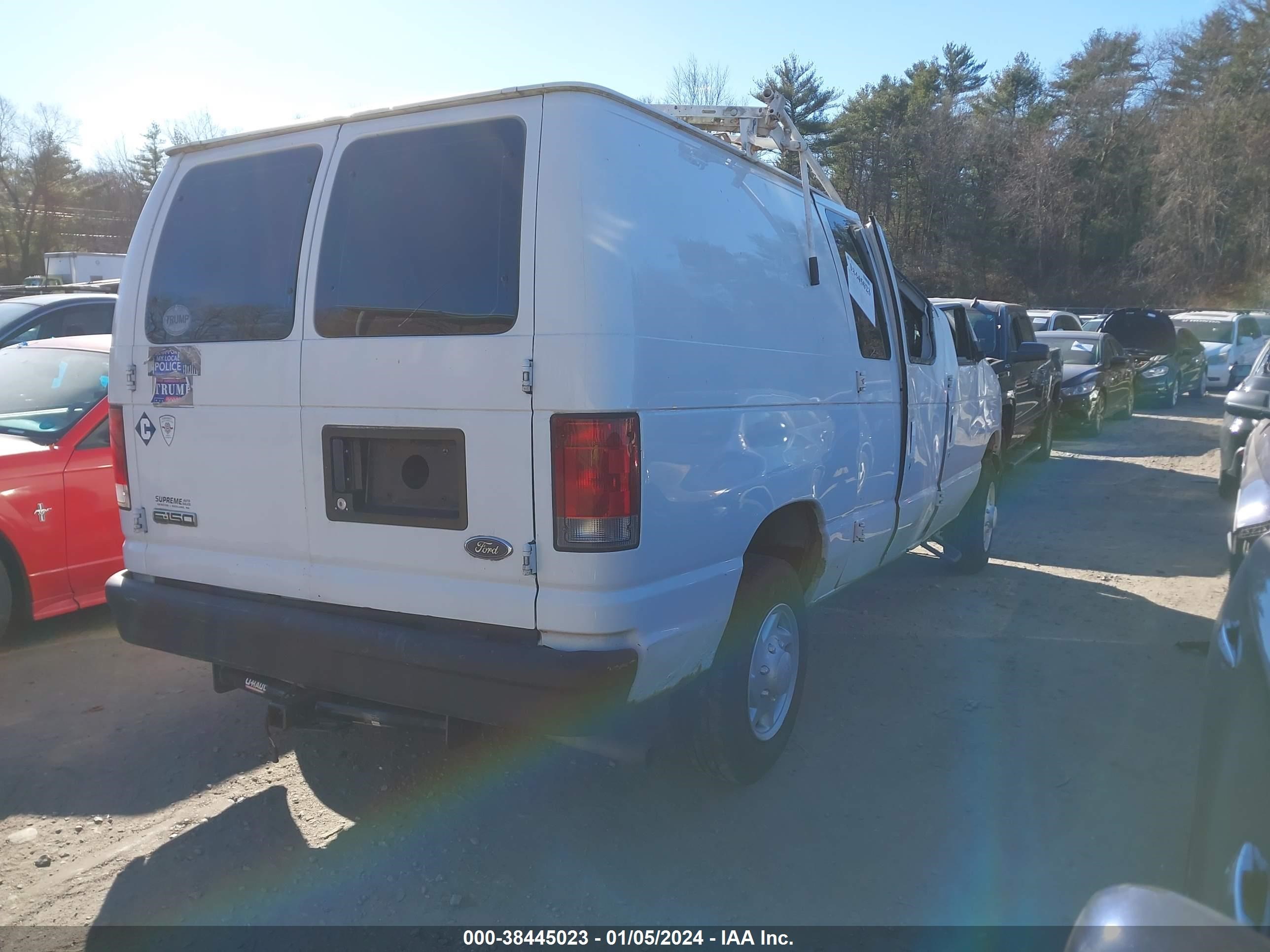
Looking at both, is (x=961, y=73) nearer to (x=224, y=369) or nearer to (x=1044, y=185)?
(x=1044, y=185)

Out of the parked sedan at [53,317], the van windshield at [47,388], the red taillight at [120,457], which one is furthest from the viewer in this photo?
the parked sedan at [53,317]

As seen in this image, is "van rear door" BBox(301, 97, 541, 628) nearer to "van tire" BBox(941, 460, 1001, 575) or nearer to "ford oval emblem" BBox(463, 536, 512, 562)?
"ford oval emblem" BBox(463, 536, 512, 562)

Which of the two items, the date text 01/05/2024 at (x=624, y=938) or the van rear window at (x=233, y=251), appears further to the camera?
the van rear window at (x=233, y=251)

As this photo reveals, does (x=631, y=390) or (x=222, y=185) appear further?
(x=222, y=185)

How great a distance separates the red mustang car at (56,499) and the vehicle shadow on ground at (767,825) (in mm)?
1450

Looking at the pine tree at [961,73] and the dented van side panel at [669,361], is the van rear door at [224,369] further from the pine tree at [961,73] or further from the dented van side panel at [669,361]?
the pine tree at [961,73]

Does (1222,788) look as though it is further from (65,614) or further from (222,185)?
(65,614)

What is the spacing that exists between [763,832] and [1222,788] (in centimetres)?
167

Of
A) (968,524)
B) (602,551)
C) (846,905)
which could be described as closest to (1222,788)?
(846,905)

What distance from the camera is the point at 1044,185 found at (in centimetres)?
4472

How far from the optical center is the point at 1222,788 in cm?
213

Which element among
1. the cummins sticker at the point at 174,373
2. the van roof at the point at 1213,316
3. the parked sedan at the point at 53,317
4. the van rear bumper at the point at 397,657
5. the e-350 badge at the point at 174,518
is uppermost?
the van roof at the point at 1213,316

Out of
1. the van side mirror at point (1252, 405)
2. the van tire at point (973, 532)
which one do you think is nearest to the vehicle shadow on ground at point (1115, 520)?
the van tire at point (973, 532)

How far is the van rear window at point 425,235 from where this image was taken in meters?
2.80
